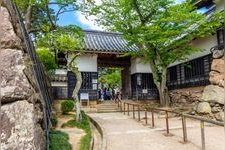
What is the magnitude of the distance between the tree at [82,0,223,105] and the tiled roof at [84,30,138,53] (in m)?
3.14

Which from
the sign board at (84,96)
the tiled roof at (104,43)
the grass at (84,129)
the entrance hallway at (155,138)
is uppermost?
the tiled roof at (104,43)

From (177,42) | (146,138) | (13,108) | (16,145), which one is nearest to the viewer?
(16,145)

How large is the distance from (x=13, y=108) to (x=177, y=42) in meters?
14.3

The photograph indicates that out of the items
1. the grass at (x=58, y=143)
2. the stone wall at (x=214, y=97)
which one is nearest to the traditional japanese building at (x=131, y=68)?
the stone wall at (x=214, y=97)

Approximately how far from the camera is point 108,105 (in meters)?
20.8

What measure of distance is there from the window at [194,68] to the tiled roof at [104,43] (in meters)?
5.32

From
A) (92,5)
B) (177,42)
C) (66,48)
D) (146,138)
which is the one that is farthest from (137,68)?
(146,138)

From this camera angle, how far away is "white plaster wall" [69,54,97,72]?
71.4ft

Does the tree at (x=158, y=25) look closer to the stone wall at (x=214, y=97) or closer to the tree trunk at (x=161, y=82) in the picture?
the tree trunk at (x=161, y=82)

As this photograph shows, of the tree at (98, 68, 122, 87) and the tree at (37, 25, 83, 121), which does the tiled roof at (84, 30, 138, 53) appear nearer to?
the tree at (37, 25, 83, 121)

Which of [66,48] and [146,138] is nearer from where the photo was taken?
[146,138]

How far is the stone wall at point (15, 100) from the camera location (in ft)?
14.5

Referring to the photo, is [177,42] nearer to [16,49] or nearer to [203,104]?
[203,104]

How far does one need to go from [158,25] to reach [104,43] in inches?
346
